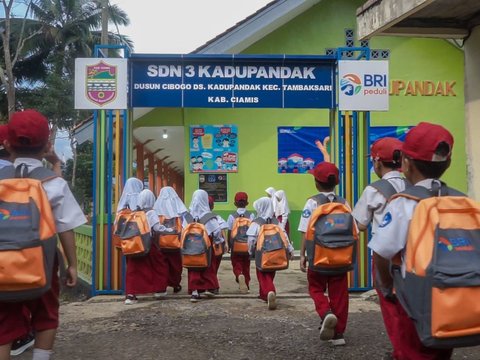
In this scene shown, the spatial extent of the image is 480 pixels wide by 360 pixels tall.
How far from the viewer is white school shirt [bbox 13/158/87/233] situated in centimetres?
349

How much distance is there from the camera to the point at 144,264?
792 centimetres

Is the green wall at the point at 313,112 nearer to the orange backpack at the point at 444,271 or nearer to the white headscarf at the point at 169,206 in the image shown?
the white headscarf at the point at 169,206

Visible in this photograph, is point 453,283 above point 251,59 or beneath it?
beneath

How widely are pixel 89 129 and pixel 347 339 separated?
26.1ft

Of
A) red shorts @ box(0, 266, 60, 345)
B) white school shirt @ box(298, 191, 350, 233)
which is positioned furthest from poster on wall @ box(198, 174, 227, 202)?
red shorts @ box(0, 266, 60, 345)

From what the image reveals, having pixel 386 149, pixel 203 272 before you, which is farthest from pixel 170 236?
pixel 386 149

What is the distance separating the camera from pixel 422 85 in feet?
47.2

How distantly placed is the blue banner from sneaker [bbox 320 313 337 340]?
4.05m

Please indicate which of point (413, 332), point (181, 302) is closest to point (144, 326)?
point (181, 302)

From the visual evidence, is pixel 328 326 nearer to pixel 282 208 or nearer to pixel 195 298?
pixel 195 298

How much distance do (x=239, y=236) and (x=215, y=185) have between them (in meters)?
Result: 5.22

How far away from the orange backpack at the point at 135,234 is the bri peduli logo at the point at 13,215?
4310 mm

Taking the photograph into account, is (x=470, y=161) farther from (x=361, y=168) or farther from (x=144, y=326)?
(x=144, y=326)

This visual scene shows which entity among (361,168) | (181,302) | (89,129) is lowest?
(181,302)
